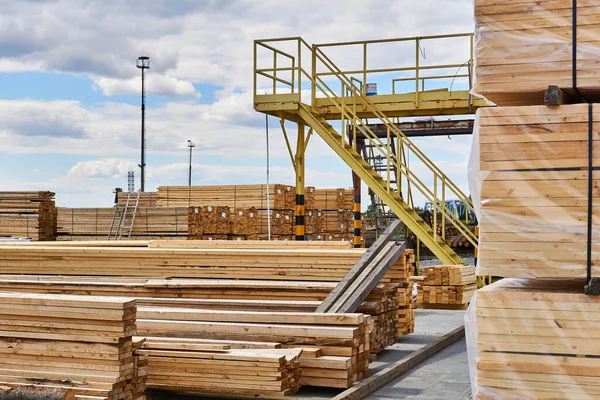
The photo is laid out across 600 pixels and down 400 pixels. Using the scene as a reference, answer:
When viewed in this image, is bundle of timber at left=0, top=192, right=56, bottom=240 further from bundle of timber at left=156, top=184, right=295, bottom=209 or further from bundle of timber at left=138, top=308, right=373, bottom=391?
bundle of timber at left=138, top=308, right=373, bottom=391

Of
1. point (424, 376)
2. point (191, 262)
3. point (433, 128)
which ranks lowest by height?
point (424, 376)

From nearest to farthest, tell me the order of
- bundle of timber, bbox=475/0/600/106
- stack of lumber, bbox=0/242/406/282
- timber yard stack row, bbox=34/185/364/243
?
1. bundle of timber, bbox=475/0/600/106
2. stack of lumber, bbox=0/242/406/282
3. timber yard stack row, bbox=34/185/364/243

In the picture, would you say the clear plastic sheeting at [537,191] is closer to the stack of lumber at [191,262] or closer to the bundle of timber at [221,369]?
the bundle of timber at [221,369]

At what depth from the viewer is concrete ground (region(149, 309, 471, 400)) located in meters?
10.2

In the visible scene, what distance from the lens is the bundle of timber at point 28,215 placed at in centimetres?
2417

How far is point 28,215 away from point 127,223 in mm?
3584

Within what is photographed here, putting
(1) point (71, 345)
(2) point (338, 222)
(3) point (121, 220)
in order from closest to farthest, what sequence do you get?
(1) point (71, 345) < (3) point (121, 220) < (2) point (338, 222)

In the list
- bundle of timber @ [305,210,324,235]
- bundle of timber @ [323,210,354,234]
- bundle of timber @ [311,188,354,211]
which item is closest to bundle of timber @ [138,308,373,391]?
bundle of timber @ [305,210,324,235]

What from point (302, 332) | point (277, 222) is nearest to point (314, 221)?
point (277, 222)

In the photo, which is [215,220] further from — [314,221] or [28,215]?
[28,215]

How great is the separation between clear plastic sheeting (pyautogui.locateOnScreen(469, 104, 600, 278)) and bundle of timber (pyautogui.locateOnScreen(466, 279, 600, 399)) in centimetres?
22

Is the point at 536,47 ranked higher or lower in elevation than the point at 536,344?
higher

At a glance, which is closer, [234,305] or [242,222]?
[234,305]

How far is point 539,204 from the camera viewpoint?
659 cm
